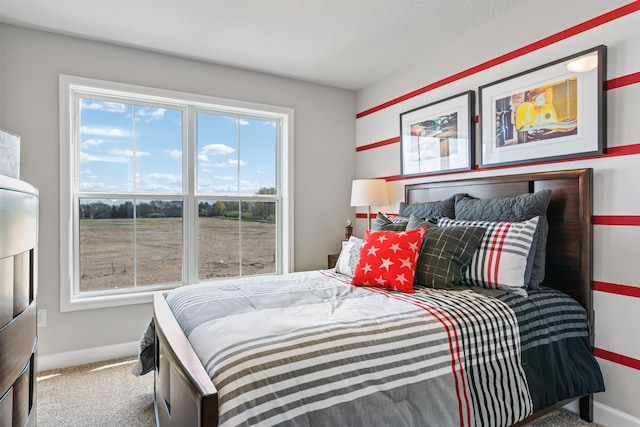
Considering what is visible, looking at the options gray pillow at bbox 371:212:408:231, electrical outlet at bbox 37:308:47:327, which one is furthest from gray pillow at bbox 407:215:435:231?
electrical outlet at bbox 37:308:47:327

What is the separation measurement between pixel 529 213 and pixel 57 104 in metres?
3.35

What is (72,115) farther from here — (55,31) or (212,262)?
(212,262)

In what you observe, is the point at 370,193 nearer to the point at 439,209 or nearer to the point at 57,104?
the point at 439,209

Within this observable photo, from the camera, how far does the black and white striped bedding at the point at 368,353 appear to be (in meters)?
1.13

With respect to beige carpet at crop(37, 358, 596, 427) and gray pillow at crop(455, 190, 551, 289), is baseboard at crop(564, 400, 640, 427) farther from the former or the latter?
gray pillow at crop(455, 190, 551, 289)

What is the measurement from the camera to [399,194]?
11.4 ft

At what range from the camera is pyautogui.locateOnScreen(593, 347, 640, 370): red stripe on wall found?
190 cm

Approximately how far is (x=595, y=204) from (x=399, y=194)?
5.41ft

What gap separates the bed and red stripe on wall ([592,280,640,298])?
69 millimetres

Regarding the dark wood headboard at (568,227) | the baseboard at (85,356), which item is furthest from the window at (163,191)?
the dark wood headboard at (568,227)

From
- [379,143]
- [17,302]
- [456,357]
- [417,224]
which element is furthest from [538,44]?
[17,302]

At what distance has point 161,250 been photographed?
3219mm

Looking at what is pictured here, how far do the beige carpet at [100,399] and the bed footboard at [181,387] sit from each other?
0.48 meters

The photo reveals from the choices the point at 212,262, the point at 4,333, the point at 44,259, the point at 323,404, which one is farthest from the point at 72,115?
the point at 323,404
